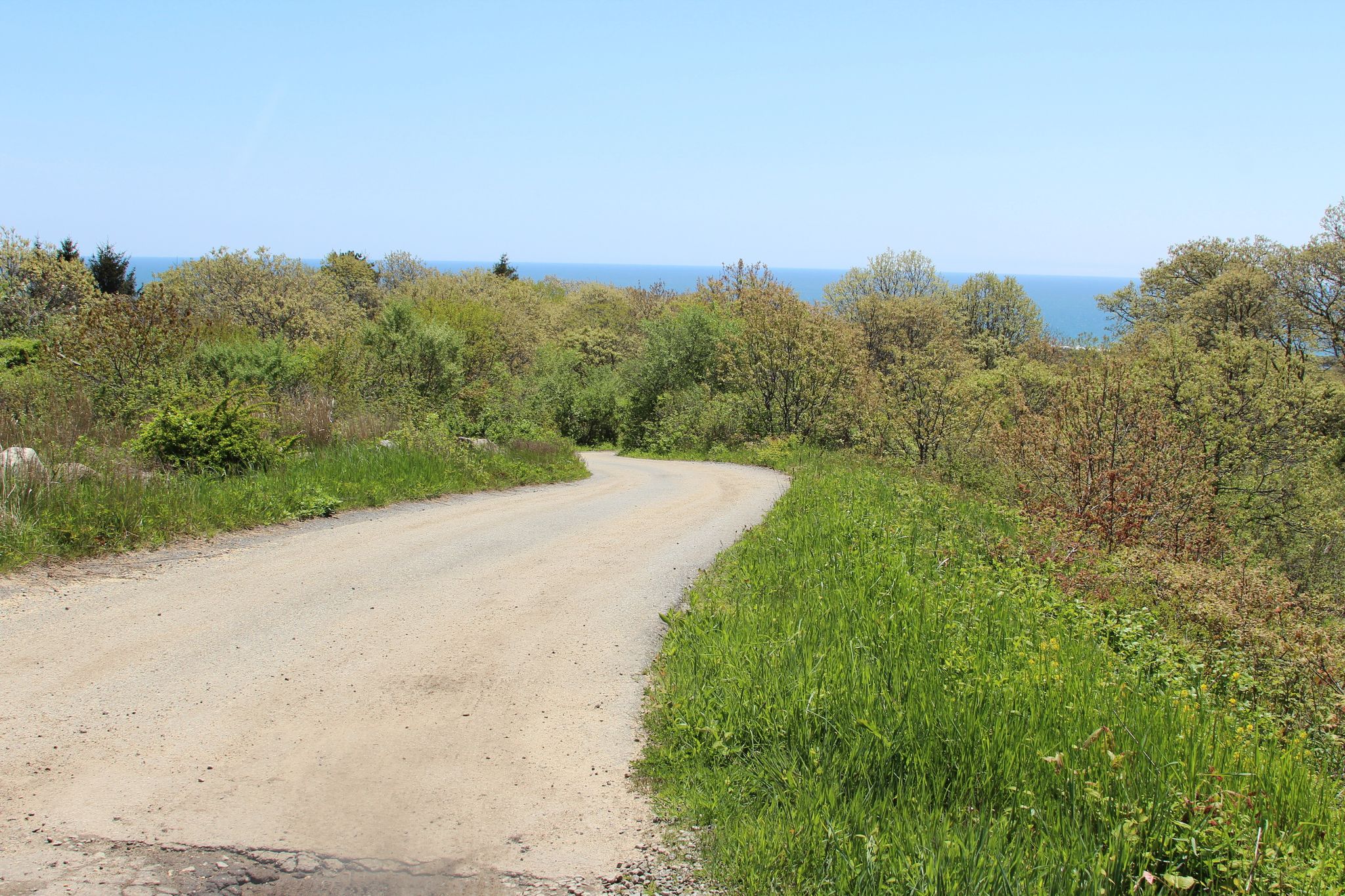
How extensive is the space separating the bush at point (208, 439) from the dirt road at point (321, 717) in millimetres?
2720

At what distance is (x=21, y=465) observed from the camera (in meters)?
8.46

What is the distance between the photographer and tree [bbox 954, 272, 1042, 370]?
60.4 m

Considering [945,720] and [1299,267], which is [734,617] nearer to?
[945,720]

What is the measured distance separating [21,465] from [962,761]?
31.0 ft

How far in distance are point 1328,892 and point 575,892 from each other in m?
3.03

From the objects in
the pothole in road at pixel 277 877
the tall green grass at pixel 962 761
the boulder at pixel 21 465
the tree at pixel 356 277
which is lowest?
the pothole in road at pixel 277 877

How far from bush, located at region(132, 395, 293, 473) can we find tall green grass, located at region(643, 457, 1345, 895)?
7.60 metres

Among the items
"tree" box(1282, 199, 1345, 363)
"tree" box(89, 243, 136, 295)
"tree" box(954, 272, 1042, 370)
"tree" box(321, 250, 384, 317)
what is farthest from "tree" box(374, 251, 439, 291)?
"tree" box(1282, 199, 1345, 363)

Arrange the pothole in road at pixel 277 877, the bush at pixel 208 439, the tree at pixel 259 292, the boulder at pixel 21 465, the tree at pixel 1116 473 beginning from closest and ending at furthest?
the pothole in road at pixel 277 877, the boulder at pixel 21 465, the bush at pixel 208 439, the tree at pixel 1116 473, the tree at pixel 259 292

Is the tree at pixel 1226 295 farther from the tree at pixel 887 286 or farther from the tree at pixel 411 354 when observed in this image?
the tree at pixel 411 354

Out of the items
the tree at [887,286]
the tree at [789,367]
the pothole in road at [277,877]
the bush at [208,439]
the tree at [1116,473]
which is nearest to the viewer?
the pothole in road at [277,877]

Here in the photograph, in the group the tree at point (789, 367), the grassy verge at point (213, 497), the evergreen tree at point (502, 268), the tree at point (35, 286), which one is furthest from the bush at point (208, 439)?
the evergreen tree at point (502, 268)

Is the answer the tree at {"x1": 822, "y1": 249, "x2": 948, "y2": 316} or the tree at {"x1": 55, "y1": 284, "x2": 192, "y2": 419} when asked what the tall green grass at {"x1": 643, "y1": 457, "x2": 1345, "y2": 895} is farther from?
the tree at {"x1": 822, "y1": 249, "x2": 948, "y2": 316}

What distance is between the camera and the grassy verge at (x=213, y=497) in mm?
7809
